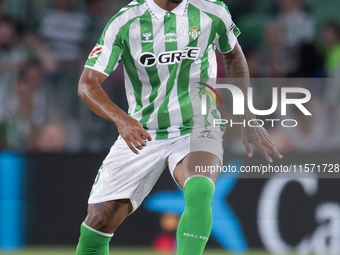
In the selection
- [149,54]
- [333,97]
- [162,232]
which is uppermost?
[149,54]

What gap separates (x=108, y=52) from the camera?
3492 millimetres

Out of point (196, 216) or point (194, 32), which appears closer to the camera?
point (196, 216)

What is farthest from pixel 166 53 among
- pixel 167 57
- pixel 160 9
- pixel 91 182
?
pixel 91 182

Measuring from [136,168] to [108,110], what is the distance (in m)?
0.52

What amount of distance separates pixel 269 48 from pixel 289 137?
1.40m

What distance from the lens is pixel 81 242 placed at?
3.62 m

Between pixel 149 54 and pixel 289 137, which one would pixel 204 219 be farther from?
pixel 289 137

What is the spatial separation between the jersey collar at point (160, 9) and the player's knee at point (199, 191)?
1124 millimetres

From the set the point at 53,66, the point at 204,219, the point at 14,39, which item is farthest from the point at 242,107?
the point at 14,39

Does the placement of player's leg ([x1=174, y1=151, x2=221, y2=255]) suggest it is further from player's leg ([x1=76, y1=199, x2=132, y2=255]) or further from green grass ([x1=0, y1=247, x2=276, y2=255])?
green grass ([x1=0, y1=247, x2=276, y2=255])

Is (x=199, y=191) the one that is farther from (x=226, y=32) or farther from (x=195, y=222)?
(x=226, y=32)

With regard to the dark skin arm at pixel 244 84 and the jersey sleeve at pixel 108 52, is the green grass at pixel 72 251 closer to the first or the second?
the dark skin arm at pixel 244 84

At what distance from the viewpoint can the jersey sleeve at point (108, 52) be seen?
348cm

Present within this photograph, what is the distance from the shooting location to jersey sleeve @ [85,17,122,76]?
3479mm
